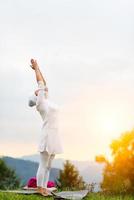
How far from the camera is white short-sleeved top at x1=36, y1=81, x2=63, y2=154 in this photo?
14.9 metres

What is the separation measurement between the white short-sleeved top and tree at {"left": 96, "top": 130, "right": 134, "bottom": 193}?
3.15m

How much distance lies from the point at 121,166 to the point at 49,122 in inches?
145

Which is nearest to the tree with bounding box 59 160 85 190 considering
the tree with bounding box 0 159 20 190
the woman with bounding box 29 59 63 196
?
the tree with bounding box 0 159 20 190

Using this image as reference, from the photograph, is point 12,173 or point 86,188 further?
point 12,173

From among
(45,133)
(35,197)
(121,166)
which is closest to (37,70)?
(45,133)

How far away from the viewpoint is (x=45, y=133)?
14961mm

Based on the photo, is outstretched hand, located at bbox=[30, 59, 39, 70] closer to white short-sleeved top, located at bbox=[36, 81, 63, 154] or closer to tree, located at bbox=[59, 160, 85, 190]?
white short-sleeved top, located at bbox=[36, 81, 63, 154]

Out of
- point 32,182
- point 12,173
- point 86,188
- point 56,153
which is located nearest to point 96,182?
point 86,188

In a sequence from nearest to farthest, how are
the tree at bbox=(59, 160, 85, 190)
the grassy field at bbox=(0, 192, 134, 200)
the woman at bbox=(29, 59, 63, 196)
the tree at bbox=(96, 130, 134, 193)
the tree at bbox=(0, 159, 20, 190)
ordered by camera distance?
the grassy field at bbox=(0, 192, 134, 200) < the woman at bbox=(29, 59, 63, 196) < the tree at bbox=(96, 130, 134, 193) < the tree at bbox=(0, 159, 20, 190) < the tree at bbox=(59, 160, 85, 190)

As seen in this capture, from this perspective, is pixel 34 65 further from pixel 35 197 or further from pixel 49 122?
pixel 35 197

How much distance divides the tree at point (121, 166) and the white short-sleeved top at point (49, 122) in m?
3.15

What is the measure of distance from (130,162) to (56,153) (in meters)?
3.46

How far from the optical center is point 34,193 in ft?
49.5

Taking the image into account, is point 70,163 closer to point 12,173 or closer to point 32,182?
point 12,173
